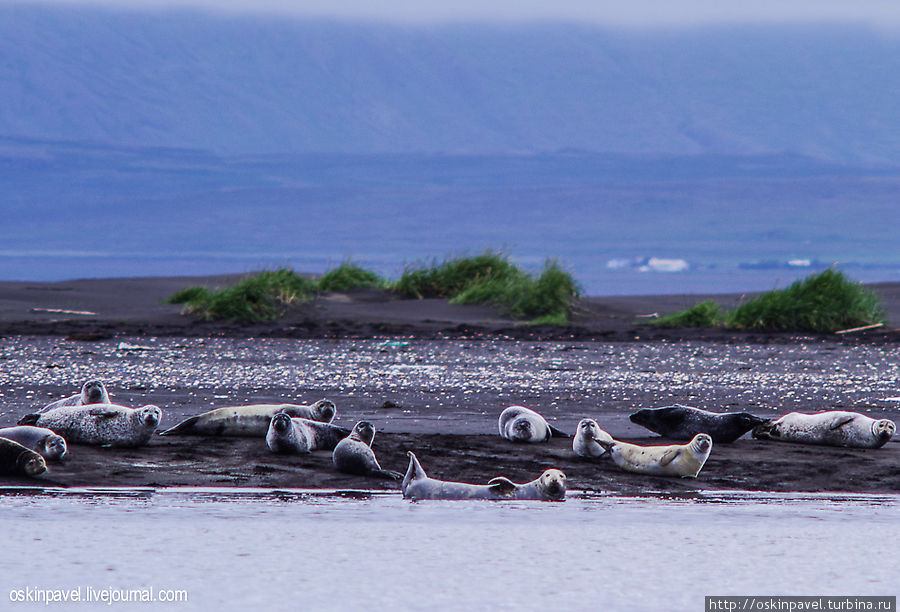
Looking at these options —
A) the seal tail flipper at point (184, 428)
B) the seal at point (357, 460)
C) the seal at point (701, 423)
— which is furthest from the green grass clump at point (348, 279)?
the seal at point (357, 460)

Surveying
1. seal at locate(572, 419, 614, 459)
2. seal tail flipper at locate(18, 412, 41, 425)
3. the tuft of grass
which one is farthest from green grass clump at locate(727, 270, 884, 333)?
seal tail flipper at locate(18, 412, 41, 425)

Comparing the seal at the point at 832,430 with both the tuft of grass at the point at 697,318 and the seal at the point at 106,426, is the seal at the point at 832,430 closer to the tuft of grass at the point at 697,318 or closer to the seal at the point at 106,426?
the seal at the point at 106,426

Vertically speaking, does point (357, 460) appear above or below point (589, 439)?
below

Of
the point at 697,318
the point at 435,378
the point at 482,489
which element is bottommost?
the point at 482,489

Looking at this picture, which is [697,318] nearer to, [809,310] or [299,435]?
[809,310]

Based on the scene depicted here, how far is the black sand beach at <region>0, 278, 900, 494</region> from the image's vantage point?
22.7 feet

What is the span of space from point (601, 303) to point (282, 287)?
16.4 feet

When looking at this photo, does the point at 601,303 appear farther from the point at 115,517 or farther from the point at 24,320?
the point at 115,517

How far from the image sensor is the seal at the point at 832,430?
24.7 ft

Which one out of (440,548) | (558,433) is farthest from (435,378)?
(440,548)

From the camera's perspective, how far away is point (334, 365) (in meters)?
12.8

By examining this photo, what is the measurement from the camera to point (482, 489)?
636 cm

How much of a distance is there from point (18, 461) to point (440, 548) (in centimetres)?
240

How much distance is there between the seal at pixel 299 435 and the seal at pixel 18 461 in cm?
121
